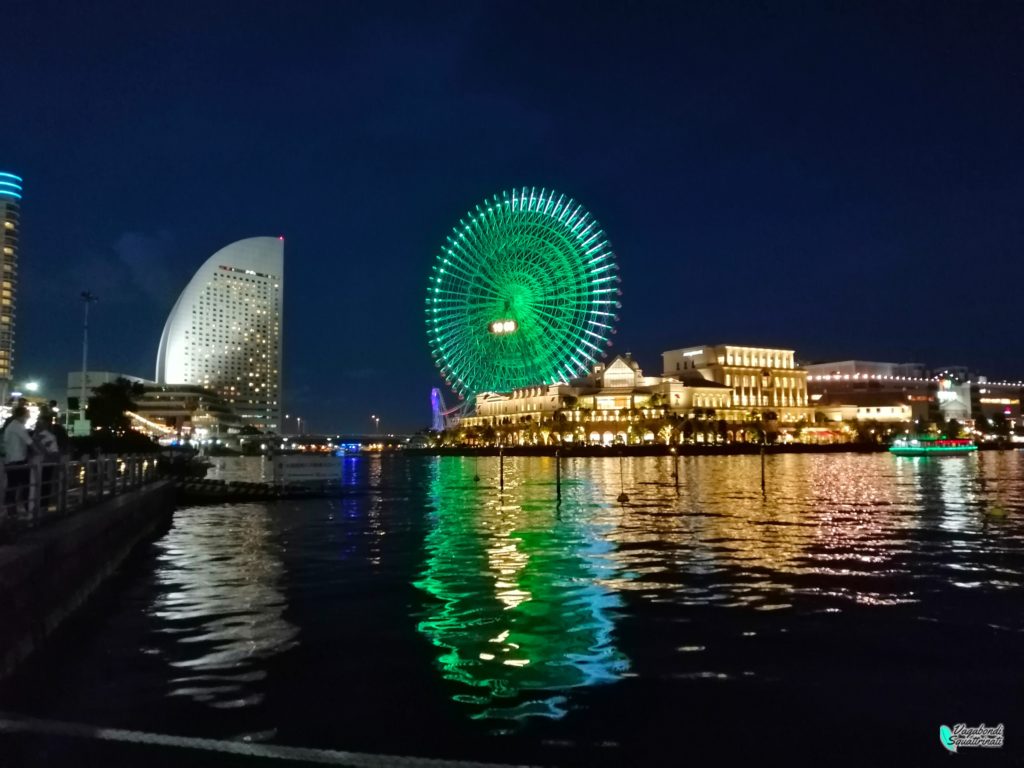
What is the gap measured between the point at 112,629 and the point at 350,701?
16.6ft

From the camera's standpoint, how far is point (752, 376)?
600 ft

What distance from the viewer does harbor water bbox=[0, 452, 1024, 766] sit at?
707cm

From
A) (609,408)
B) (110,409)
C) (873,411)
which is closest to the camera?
(110,409)

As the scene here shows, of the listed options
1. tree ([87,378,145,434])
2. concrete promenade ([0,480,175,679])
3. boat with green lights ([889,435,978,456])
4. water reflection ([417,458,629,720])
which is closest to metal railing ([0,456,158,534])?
concrete promenade ([0,480,175,679])

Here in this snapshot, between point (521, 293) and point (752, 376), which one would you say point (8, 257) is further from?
point (752, 376)

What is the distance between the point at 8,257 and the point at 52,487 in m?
162

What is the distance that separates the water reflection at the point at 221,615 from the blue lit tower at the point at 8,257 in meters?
143

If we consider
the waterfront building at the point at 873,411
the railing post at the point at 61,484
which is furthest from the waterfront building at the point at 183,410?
the railing post at the point at 61,484

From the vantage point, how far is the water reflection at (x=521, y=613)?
8.53m

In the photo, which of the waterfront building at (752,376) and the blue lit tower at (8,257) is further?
the waterfront building at (752,376)

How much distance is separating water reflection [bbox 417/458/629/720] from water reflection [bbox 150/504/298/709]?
2.11 metres

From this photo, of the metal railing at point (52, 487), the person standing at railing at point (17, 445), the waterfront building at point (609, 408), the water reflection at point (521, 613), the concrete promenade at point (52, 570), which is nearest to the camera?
the water reflection at point (521, 613)

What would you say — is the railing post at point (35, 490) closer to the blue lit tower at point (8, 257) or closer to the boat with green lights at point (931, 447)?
the boat with green lights at point (931, 447)

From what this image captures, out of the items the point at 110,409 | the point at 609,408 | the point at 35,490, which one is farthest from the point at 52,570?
the point at 609,408
